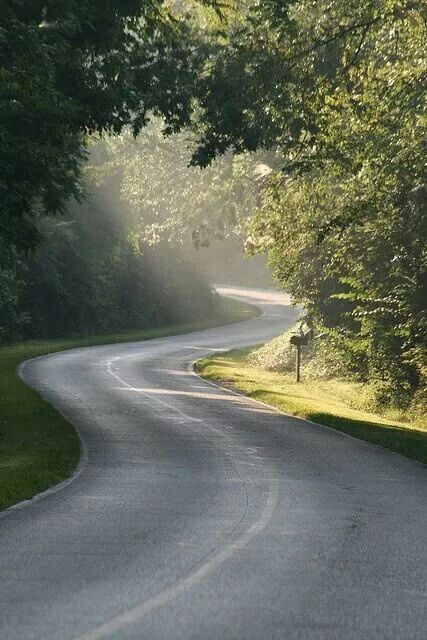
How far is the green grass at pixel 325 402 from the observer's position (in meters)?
25.9

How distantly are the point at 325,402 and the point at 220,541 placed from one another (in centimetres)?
2380

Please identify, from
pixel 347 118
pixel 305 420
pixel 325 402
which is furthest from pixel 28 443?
pixel 325 402

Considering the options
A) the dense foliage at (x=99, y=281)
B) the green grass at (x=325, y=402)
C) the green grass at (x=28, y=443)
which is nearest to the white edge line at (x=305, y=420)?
the green grass at (x=325, y=402)

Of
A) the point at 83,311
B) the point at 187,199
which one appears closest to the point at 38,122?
the point at 187,199

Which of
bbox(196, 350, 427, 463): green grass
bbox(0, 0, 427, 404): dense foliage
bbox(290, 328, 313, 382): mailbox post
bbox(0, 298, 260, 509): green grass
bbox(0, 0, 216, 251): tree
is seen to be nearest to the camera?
bbox(0, 298, 260, 509): green grass

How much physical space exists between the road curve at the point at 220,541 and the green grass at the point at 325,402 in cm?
107

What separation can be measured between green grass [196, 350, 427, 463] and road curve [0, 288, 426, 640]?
3.51 feet

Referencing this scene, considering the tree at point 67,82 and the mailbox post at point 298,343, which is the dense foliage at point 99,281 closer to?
the mailbox post at point 298,343

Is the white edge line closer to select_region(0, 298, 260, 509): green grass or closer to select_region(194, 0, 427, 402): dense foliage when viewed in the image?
select_region(194, 0, 427, 402): dense foliage

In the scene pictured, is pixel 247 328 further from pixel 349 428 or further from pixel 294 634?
pixel 294 634

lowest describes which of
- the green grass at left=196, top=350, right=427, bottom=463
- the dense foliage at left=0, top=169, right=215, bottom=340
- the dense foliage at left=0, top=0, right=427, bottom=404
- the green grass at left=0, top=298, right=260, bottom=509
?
the green grass at left=196, top=350, right=427, bottom=463

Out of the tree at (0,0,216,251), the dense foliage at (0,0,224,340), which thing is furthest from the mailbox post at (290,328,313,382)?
the tree at (0,0,216,251)

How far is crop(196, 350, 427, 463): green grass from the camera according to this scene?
25.9m

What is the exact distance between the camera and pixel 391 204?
29.5m
